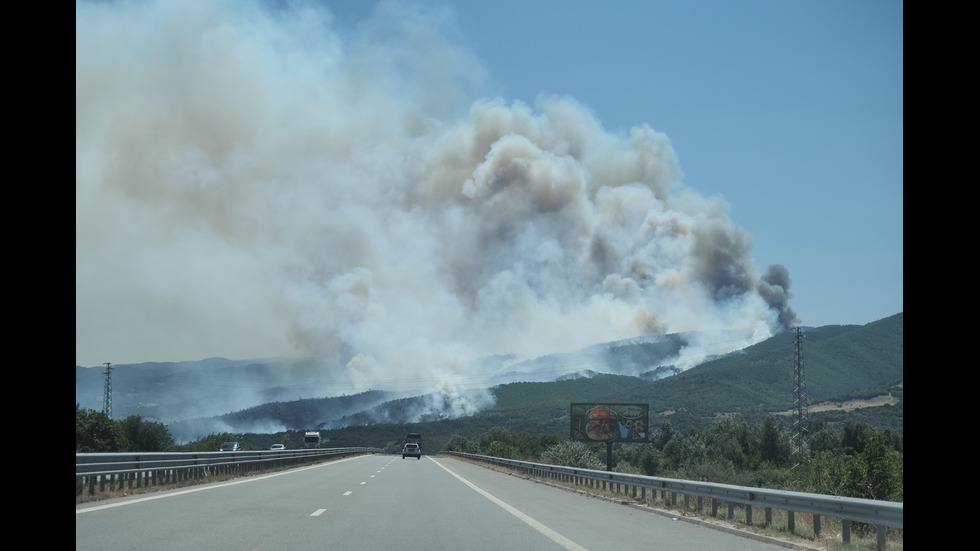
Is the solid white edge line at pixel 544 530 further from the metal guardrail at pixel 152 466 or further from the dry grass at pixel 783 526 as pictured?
the metal guardrail at pixel 152 466

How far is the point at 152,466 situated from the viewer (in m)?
25.6

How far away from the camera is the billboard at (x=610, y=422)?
51.1 meters

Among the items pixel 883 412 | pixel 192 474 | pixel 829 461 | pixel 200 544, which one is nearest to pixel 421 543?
pixel 200 544

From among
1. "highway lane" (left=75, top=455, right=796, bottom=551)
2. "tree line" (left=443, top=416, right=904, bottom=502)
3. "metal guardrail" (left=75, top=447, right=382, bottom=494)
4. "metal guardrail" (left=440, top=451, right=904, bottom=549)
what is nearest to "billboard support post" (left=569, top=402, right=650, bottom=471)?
"tree line" (left=443, top=416, right=904, bottom=502)

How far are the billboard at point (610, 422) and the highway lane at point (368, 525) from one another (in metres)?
27.4

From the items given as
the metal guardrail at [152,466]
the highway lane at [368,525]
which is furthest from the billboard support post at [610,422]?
the highway lane at [368,525]

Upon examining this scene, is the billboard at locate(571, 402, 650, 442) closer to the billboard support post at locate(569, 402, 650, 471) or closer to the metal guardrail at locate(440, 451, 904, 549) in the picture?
the billboard support post at locate(569, 402, 650, 471)

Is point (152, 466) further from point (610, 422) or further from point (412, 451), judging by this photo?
point (412, 451)

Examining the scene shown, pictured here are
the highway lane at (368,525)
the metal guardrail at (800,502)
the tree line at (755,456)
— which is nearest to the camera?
the metal guardrail at (800,502)
